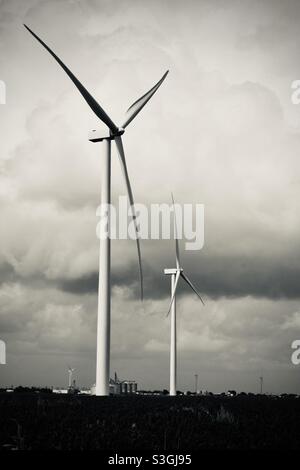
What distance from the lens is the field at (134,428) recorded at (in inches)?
1251

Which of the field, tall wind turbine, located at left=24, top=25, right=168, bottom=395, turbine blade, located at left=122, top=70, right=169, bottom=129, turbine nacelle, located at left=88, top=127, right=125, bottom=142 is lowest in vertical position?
the field

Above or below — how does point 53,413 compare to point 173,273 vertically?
below

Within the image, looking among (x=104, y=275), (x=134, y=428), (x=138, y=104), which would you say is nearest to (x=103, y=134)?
(x=138, y=104)

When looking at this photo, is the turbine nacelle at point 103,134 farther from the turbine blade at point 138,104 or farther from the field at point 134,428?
the field at point 134,428

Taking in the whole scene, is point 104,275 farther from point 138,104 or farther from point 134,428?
point 134,428

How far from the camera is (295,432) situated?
39.2 meters

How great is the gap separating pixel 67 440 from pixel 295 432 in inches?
585

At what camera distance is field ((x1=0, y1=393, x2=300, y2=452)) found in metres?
31.8

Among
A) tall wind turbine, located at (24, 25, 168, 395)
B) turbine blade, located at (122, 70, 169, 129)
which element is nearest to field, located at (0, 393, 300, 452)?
tall wind turbine, located at (24, 25, 168, 395)

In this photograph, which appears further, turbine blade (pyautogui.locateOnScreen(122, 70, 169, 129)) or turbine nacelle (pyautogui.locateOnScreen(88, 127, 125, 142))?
turbine blade (pyautogui.locateOnScreen(122, 70, 169, 129))

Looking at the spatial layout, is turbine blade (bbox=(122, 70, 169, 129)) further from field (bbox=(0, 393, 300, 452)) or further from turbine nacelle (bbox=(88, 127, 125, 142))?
field (bbox=(0, 393, 300, 452))

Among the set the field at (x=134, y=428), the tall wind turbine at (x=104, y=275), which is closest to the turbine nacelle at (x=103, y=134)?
the tall wind turbine at (x=104, y=275)
